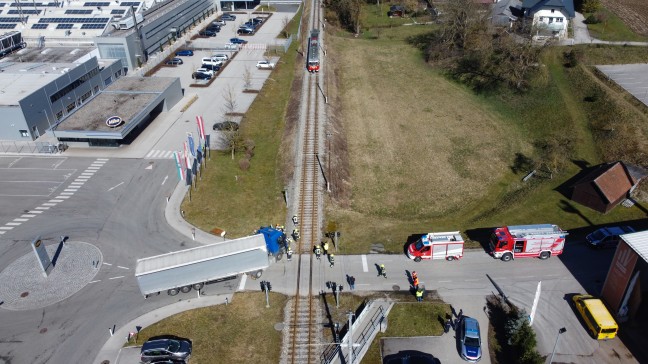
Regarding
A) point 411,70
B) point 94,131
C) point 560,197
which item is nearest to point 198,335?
point 94,131

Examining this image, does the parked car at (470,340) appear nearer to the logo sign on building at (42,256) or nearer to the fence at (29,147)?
the logo sign on building at (42,256)

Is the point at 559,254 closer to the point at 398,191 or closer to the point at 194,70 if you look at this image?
the point at 398,191

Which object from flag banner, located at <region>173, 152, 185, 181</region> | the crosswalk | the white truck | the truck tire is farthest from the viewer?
the crosswalk

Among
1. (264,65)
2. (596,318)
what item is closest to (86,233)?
(596,318)

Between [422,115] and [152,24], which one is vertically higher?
[152,24]

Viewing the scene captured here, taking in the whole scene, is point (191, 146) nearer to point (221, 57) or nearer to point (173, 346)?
point (173, 346)

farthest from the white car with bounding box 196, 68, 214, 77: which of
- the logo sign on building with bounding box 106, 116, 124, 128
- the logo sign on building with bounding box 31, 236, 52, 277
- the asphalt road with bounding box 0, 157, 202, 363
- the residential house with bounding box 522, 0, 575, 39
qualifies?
the residential house with bounding box 522, 0, 575, 39

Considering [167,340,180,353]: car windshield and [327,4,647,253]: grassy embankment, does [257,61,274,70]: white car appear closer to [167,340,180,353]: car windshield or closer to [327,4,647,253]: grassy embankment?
[327,4,647,253]: grassy embankment
